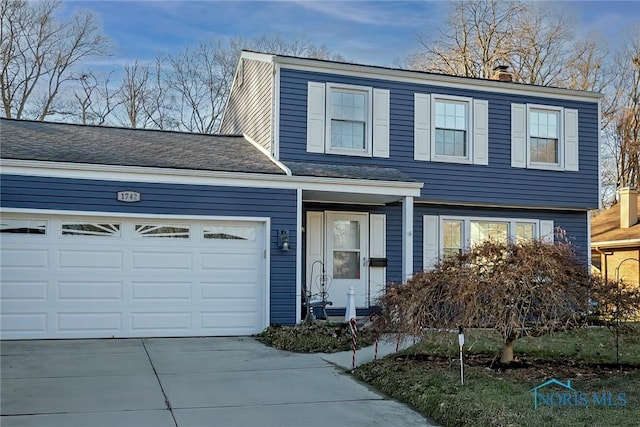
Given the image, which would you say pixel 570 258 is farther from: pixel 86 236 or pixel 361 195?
pixel 86 236

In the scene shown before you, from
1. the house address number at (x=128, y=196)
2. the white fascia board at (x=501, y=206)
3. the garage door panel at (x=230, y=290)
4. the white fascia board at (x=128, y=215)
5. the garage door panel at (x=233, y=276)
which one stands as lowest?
the garage door panel at (x=230, y=290)

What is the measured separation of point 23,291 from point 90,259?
1.11 metres

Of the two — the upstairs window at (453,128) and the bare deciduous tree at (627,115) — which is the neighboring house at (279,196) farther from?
the bare deciduous tree at (627,115)

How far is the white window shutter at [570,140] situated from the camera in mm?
15055

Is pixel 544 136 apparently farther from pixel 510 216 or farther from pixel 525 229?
pixel 525 229

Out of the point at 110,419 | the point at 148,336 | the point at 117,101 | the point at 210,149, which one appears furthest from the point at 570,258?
the point at 117,101

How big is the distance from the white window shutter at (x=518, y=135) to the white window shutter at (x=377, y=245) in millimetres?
3312

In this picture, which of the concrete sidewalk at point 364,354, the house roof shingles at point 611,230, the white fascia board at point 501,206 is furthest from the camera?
the house roof shingles at point 611,230

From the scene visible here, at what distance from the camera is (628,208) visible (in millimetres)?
20328

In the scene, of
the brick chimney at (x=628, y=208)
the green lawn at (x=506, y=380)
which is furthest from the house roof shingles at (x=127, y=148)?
the brick chimney at (x=628, y=208)

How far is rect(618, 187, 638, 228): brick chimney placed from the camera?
2030 centimetres

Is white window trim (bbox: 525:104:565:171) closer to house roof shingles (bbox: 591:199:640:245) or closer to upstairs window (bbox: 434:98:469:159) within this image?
upstairs window (bbox: 434:98:469:159)

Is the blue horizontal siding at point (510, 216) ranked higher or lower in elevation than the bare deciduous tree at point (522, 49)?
lower

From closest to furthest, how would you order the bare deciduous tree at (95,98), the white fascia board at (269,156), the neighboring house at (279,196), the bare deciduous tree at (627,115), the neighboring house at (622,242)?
the neighboring house at (279,196) → the white fascia board at (269,156) → the neighboring house at (622,242) → the bare deciduous tree at (95,98) → the bare deciduous tree at (627,115)
